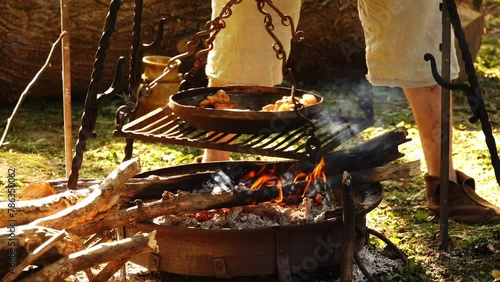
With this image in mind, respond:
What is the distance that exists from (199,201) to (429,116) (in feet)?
4.84

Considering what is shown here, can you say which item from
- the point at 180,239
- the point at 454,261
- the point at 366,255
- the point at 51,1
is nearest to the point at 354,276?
the point at 366,255

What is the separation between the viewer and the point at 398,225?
13.9 ft

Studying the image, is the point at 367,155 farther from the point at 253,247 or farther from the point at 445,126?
the point at 253,247

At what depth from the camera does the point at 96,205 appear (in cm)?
297

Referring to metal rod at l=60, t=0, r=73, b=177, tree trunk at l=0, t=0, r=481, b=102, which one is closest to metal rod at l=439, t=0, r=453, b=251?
metal rod at l=60, t=0, r=73, b=177

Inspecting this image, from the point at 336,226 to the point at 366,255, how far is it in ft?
2.00

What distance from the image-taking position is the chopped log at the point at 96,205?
2869 millimetres

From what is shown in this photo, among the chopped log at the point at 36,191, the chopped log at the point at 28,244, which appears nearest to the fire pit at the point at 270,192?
the chopped log at the point at 36,191

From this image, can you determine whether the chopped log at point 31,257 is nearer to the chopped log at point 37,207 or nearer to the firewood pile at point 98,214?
the firewood pile at point 98,214

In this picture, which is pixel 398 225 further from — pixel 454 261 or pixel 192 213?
pixel 192 213

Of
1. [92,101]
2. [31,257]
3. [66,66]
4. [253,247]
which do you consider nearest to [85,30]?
[66,66]

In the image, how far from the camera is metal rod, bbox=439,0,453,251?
11.9 ft

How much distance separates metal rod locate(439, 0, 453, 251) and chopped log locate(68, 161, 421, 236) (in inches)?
14.6

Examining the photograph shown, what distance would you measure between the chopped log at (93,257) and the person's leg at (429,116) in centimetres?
181
